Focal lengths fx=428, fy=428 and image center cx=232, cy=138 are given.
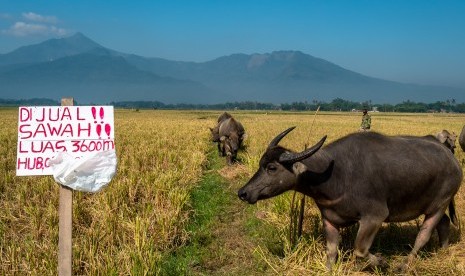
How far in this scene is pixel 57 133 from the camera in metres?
3.74

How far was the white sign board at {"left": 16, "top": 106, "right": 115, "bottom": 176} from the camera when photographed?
12.0 ft

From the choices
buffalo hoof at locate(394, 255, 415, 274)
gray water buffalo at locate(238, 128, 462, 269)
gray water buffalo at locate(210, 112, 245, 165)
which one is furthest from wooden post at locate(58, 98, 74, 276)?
gray water buffalo at locate(210, 112, 245, 165)

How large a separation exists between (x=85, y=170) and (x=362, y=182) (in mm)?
2770

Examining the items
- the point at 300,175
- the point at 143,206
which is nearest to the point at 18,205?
the point at 143,206

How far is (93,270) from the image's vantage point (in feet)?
13.4

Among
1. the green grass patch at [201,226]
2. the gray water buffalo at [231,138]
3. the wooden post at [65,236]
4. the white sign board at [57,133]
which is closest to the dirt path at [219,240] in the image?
the green grass patch at [201,226]

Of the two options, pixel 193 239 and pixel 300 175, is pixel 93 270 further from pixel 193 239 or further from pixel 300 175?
pixel 300 175

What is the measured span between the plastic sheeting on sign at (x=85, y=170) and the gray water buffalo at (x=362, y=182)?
1.43 metres

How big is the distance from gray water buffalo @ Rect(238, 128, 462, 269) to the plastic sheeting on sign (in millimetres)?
1425

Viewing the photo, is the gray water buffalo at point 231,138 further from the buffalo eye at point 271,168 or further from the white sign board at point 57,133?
the white sign board at point 57,133

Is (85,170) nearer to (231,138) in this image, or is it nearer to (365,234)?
(365,234)

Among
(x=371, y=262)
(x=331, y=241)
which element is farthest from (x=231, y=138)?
(x=371, y=262)

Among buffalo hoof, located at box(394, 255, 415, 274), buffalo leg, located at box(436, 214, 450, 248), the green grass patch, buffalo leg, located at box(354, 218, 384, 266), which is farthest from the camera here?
buffalo leg, located at box(436, 214, 450, 248)

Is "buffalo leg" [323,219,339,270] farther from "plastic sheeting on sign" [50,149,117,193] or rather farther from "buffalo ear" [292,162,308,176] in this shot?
"plastic sheeting on sign" [50,149,117,193]
